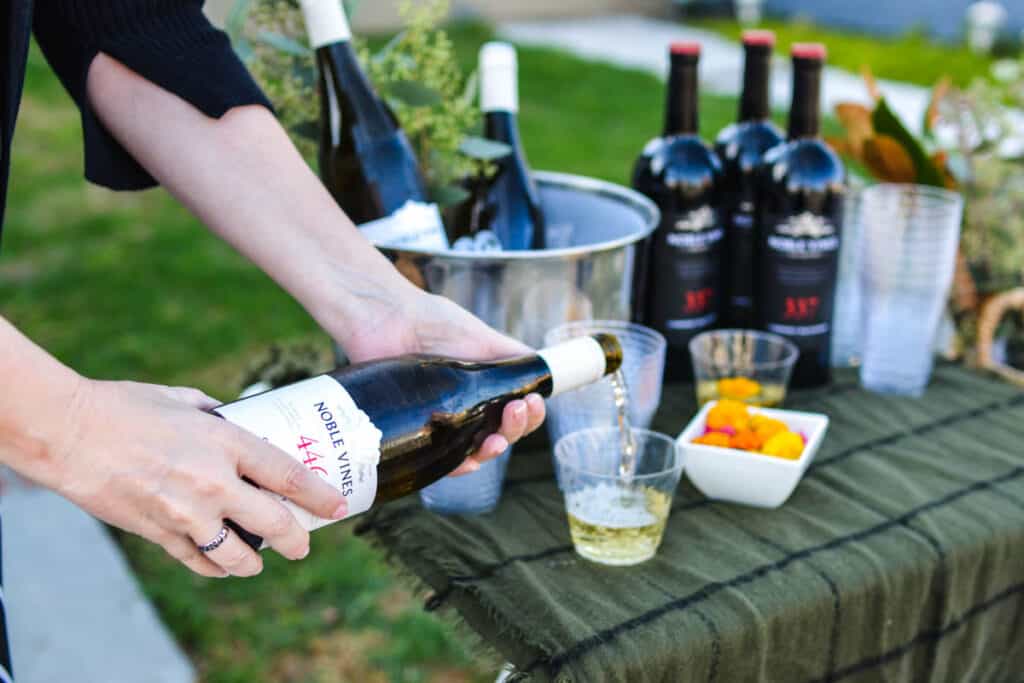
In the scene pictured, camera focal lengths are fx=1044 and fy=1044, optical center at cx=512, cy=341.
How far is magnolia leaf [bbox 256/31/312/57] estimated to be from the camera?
3.97ft

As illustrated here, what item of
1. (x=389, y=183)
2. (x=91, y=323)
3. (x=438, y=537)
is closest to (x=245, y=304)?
(x=91, y=323)

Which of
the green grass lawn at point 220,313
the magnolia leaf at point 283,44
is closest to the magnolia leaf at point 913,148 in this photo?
the magnolia leaf at point 283,44

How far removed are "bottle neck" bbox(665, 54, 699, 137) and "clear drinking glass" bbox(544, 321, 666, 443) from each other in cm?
28

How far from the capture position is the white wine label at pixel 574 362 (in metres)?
0.91

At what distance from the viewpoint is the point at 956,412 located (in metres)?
1.25

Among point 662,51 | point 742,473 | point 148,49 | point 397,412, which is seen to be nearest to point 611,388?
point 742,473

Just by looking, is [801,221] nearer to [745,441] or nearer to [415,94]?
[745,441]

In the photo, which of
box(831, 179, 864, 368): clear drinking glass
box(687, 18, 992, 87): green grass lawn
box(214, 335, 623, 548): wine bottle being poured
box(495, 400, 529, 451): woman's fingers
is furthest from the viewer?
box(687, 18, 992, 87): green grass lawn

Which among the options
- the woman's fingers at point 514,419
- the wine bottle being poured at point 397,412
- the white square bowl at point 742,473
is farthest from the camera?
the white square bowl at point 742,473

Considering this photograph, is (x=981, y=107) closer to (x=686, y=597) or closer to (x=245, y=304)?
Result: (x=686, y=597)

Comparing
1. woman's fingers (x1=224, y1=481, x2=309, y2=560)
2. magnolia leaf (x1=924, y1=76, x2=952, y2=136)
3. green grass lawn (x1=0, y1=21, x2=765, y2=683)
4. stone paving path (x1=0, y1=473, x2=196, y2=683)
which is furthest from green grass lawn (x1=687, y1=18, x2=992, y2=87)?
woman's fingers (x1=224, y1=481, x2=309, y2=560)

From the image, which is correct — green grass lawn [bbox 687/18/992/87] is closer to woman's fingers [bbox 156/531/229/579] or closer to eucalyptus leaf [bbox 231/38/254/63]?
eucalyptus leaf [bbox 231/38/254/63]

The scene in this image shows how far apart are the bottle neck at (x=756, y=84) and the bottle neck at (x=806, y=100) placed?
0.22ft

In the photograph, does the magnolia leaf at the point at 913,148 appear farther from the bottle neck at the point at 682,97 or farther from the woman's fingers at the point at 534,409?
the woman's fingers at the point at 534,409
